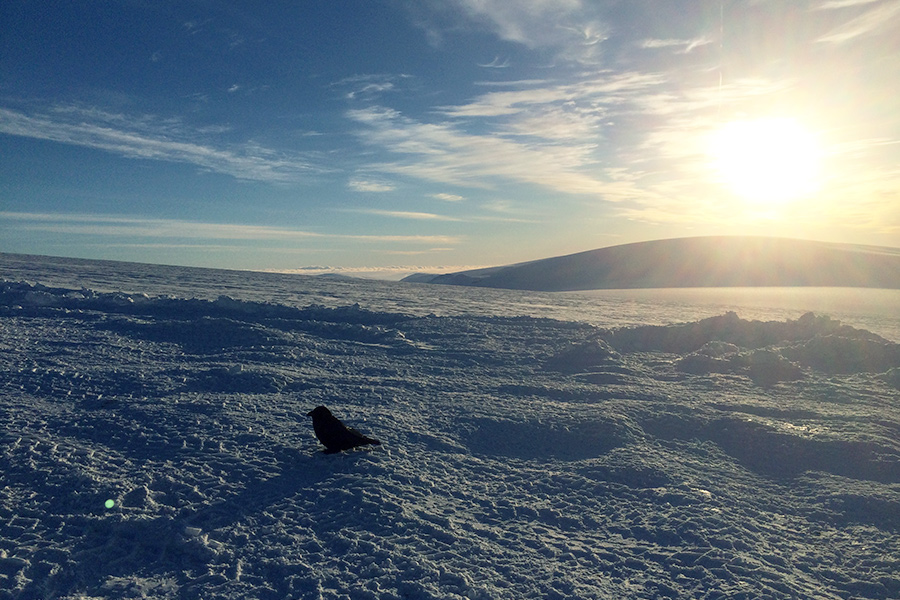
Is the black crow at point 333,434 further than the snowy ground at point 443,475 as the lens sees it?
Yes

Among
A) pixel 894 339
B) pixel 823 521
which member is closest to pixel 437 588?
pixel 823 521

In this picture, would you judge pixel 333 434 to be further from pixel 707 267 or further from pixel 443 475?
pixel 707 267

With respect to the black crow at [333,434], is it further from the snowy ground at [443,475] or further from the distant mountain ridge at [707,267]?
A: the distant mountain ridge at [707,267]

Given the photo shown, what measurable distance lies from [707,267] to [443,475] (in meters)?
31.5

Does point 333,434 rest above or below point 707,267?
below

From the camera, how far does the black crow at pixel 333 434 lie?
3824mm

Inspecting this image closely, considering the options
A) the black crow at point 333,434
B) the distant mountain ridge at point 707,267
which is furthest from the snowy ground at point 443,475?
the distant mountain ridge at point 707,267

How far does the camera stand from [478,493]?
A: 11.2 feet

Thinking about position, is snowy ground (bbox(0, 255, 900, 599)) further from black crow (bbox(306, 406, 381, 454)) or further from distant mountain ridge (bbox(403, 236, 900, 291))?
distant mountain ridge (bbox(403, 236, 900, 291))

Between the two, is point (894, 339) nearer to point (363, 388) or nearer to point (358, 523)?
point (363, 388)

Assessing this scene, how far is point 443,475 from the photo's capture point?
367cm

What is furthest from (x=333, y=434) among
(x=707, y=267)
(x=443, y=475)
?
(x=707, y=267)

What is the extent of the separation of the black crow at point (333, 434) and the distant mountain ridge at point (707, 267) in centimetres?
2543

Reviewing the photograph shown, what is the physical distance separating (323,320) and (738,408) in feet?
22.6
